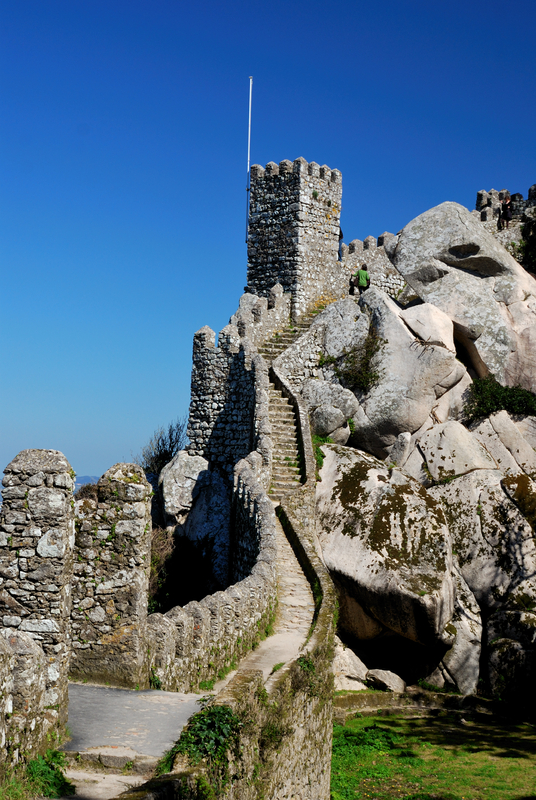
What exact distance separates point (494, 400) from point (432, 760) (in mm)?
13629

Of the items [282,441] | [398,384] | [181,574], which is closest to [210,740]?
[282,441]

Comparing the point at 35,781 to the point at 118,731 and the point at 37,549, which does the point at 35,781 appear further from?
the point at 37,549

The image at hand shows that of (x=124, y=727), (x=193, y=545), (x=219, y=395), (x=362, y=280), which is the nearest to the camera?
(x=124, y=727)

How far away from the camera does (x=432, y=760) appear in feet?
49.1

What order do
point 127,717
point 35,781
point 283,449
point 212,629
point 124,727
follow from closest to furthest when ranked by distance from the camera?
point 35,781
point 124,727
point 127,717
point 212,629
point 283,449

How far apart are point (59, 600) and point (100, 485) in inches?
66.6

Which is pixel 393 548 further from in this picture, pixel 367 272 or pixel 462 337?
pixel 367 272

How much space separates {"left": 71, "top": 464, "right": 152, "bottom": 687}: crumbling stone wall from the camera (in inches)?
347

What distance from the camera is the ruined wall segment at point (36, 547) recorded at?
24.2ft

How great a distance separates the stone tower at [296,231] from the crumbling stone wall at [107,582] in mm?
21629

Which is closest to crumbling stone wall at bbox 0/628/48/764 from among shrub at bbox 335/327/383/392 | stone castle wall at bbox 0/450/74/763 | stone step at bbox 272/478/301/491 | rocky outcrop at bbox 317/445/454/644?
stone castle wall at bbox 0/450/74/763

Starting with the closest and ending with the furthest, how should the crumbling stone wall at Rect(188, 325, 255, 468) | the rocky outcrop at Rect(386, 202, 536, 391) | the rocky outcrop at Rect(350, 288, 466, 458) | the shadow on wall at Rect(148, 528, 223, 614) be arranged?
the shadow on wall at Rect(148, 528, 223, 614) → the rocky outcrop at Rect(350, 288, 466, 458) → the crumbling stone wall at Rect(188, 325, 255, 468) → the rocky outcrop at Rect(386, 202, 536, 391)

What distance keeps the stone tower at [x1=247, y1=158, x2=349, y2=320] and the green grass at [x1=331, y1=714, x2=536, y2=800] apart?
17.1 metres

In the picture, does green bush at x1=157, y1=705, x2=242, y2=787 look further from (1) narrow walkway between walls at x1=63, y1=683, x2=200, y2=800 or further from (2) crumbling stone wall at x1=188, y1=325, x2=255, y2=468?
(2) crumbling stone wall at x1=188, y1=325, x2=255, y2=468
